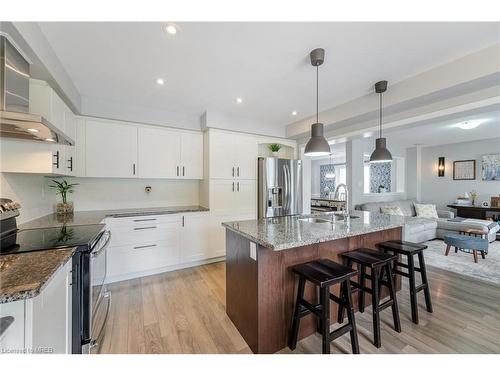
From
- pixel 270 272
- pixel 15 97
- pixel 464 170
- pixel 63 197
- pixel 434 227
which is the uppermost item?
pixel 15 97

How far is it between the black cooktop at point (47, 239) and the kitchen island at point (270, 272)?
1.15 meters

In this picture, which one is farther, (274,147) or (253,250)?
(274,147)

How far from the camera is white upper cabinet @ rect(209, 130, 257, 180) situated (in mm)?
3447

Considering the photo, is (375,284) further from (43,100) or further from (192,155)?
(43,100)

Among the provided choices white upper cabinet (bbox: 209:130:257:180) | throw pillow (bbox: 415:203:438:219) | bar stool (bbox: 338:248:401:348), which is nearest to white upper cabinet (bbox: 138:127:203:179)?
white upper cabinet (bbox: 209:130:257:180)

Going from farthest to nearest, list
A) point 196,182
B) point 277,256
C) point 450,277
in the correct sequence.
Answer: point 196,182, point 450,277, point 277,256

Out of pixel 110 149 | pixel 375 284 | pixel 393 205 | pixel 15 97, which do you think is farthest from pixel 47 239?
pixel 393 205

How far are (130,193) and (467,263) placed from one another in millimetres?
5516

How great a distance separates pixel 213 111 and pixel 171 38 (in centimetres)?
168

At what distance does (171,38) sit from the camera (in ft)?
5.53

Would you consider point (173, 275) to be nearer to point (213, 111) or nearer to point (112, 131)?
point (112, 131)

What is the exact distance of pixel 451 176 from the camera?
19.3ft
